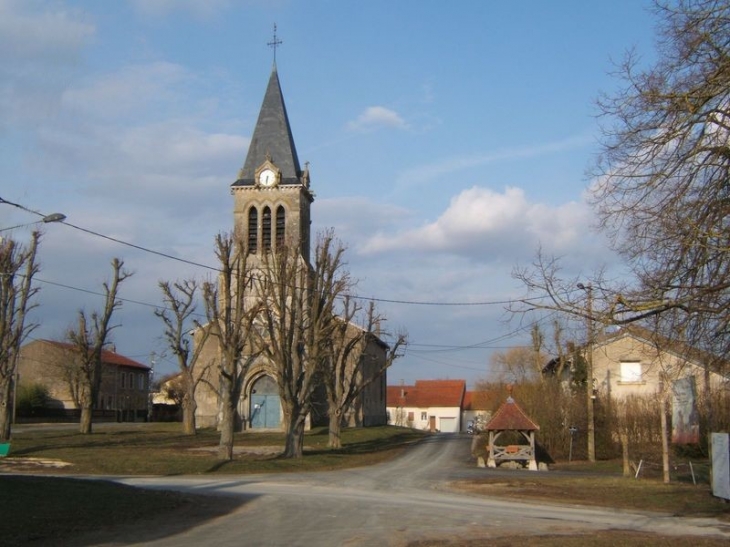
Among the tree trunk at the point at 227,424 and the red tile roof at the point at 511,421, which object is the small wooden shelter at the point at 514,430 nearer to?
the red tile roof at the point at 511,421

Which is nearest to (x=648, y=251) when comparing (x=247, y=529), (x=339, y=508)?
(x=247, y=529)

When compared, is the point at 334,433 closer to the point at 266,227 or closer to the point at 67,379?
the point at 266,227

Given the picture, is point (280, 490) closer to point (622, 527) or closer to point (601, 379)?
point (622, 527)

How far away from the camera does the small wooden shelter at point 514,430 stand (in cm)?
3195

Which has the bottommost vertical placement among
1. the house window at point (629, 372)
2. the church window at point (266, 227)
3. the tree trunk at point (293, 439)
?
the tree trunk at point (293, 439)

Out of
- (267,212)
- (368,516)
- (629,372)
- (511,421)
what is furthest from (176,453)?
(267,212)

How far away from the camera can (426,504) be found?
62.7 feet

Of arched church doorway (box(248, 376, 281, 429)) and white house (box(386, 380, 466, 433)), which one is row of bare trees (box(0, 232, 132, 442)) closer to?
arched church doorway (box(248, 376, 281, 429))

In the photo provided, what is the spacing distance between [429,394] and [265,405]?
4775 cm

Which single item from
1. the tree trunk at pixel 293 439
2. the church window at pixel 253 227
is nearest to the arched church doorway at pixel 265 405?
the church window at pixel 253 227

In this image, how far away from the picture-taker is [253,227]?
55844mm

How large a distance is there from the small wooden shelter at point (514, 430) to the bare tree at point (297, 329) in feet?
26.1

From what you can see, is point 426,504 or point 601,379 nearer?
point 426,504

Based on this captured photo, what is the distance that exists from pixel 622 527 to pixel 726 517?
3348 mm
